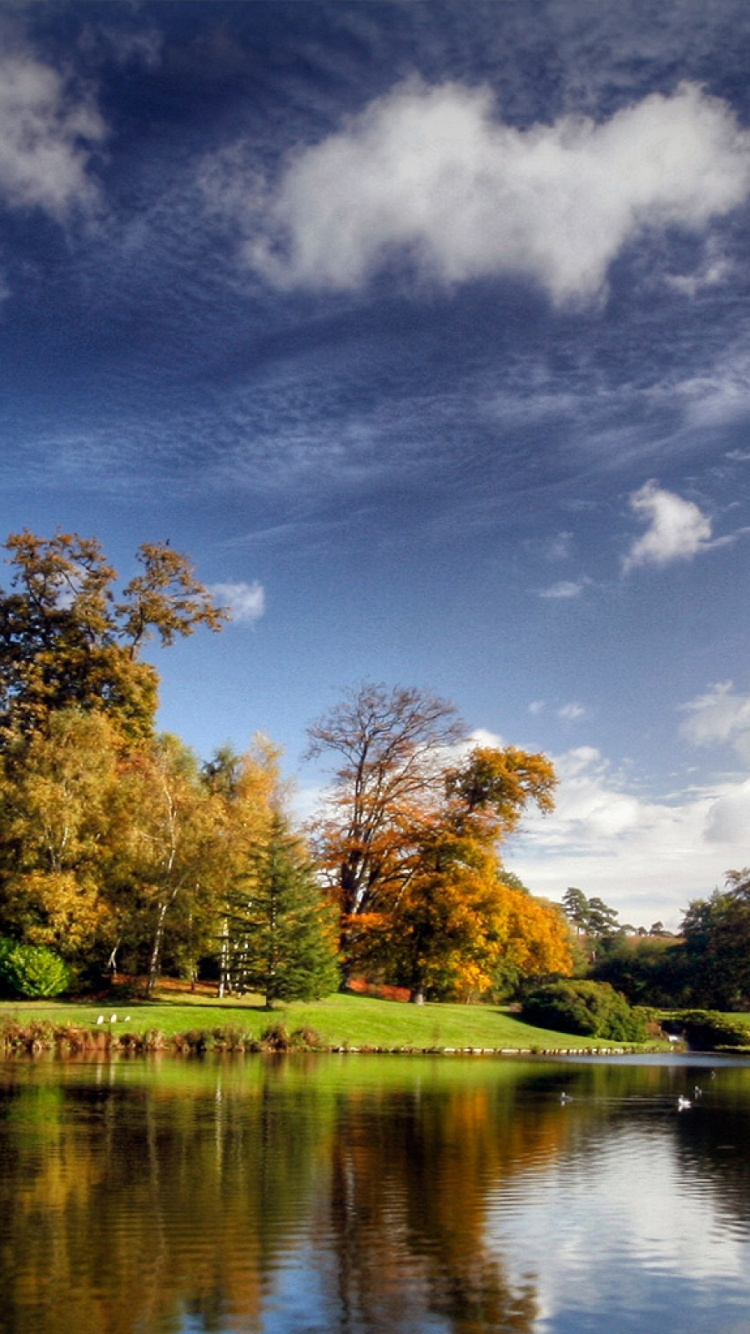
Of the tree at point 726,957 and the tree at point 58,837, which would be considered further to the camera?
the tree at point 726,957

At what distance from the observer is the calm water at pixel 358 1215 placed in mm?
8984

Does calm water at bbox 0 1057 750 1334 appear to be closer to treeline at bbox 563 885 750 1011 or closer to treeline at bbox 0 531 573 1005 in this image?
treeline at bbox 0 531 573 1005

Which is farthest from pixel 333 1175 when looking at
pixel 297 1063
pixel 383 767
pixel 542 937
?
pixel 383 767

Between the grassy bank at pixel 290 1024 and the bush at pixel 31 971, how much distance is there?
0.62m

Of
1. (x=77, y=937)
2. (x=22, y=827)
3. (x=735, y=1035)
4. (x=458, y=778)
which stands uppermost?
(x=458, y=778)

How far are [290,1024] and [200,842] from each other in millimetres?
9930

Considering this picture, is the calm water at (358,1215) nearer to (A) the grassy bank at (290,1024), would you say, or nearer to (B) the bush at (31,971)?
(A) the grassy bank at (290,1024)

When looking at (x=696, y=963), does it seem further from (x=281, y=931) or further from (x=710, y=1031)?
(x=281, y=931)

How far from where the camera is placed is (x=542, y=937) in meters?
49.8

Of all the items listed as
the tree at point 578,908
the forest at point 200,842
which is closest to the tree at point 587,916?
the tree at point 578,908

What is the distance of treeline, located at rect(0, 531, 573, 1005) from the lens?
41844mm

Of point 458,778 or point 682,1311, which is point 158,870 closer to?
point 458,778

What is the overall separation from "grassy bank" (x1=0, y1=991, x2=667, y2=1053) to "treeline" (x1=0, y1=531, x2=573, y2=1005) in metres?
1.63

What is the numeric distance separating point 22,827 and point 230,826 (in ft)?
28.6
